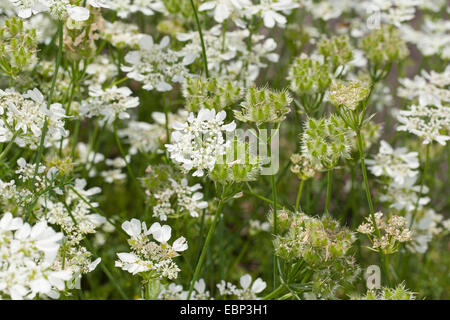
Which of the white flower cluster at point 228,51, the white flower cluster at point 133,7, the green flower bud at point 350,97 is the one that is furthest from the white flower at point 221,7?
the green flower bud at point 350,97

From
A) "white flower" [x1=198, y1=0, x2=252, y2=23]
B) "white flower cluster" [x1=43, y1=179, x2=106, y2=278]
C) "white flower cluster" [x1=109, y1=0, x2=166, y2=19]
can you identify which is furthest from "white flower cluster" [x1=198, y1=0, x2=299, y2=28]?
"white flower cluster" [x1=43, y1=179, x2=106, y2=278]

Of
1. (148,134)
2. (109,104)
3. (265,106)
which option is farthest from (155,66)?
(265,106)

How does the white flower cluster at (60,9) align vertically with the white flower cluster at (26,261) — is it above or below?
above

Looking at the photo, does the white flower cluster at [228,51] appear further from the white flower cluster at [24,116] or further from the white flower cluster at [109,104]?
the white flower cluster at [24,116]

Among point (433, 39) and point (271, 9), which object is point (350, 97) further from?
point (433, 39)

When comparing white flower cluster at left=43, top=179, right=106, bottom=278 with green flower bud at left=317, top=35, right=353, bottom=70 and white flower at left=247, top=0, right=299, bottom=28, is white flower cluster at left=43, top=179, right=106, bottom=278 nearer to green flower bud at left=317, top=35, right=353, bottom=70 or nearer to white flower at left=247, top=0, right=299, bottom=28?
white flower at left=247, top=0, right=299, bottom=28
